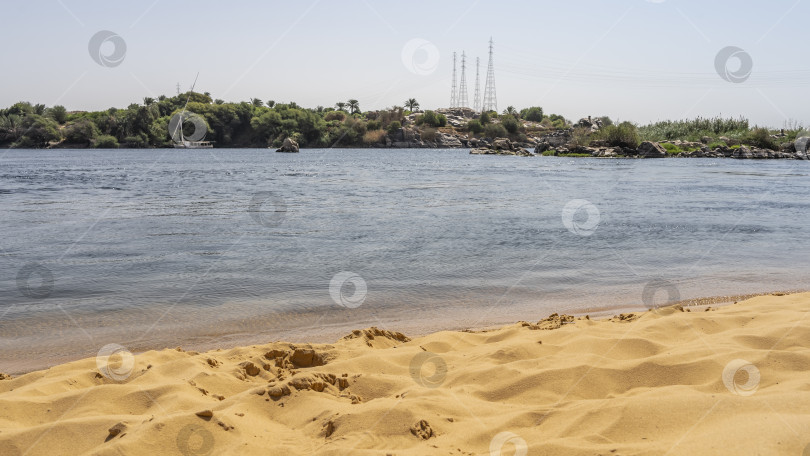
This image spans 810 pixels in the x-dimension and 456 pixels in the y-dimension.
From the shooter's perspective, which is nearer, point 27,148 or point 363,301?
point 363,301

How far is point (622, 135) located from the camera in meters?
58.1

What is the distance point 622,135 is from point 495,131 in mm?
62811

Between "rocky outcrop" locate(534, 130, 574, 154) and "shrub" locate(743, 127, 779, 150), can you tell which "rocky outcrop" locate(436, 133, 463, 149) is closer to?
"rocky outcrop" locate(534, 130, 574, 154)

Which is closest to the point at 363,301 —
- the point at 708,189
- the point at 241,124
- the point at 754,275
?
the point at 754,275

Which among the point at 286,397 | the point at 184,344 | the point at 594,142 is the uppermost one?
the point at 594,142

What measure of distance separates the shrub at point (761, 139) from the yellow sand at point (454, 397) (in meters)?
61.8

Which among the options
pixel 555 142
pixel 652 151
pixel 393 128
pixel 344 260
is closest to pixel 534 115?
pixel 393 128

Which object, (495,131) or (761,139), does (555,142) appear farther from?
(495,131)

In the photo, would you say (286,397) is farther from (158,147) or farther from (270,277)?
(158,147)

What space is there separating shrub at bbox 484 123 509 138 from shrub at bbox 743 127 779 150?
62.0 m

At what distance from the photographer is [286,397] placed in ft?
13.2

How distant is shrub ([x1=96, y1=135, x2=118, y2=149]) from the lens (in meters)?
96.9

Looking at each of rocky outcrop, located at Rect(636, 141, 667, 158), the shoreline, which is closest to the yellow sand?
the shoreline

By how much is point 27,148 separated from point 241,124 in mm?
46485
